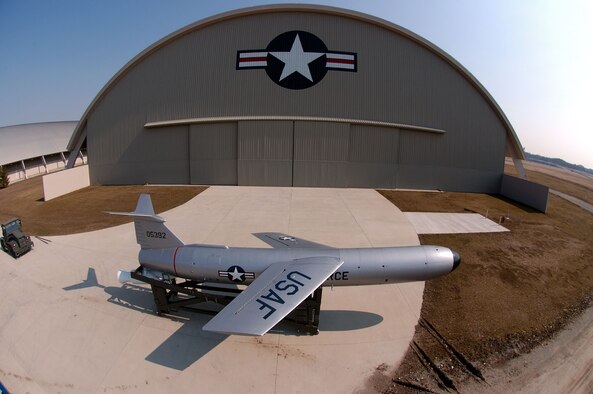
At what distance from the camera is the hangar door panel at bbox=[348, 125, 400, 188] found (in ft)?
87.0

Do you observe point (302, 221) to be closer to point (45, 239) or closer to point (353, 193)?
point (353, 193)

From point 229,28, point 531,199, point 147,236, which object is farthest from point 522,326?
point 229,28

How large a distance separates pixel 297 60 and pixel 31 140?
37.3m

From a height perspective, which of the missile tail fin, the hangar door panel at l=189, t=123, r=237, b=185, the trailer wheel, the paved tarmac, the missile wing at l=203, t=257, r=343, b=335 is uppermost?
the hangar door panel at l=189, t=123, r=237, b=185

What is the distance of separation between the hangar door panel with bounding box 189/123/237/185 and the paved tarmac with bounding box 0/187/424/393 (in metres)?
13.5

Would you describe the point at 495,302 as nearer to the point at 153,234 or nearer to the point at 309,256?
the point at 309,256

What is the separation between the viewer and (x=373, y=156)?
26906 mm

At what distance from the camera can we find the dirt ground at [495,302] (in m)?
7.82

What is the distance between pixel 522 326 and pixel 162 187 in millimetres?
26954

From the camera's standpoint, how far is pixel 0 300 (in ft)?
34.7

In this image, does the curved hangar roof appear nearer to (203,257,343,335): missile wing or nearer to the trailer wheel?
the trailer wheel

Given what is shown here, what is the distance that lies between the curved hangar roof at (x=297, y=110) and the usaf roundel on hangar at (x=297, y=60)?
9 centimetres

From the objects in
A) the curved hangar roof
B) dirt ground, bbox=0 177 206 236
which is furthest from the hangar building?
the curved hangar roof

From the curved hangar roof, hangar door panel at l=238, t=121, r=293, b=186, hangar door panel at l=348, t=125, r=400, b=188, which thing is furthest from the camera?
hangar door panel at l=348, t=125, r=400, b=188
